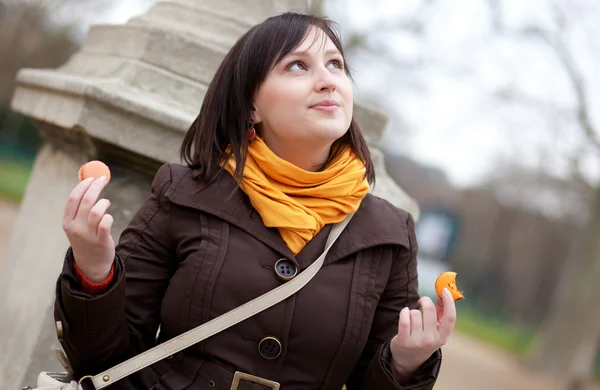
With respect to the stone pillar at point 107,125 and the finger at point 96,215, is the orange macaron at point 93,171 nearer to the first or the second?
the finger at point 96,215

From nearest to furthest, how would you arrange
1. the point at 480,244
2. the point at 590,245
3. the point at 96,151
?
1. the point at 96,151
2. the point at 590,245
3. the point at 480,244

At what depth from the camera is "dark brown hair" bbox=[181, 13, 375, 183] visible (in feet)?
6.36

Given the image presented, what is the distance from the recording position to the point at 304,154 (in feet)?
6.46

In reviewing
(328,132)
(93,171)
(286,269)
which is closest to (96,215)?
(93,171)

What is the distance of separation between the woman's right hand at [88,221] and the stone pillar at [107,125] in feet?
2.75

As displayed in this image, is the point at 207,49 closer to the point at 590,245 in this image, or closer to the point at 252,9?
the point at 252,9

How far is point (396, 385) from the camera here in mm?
1788

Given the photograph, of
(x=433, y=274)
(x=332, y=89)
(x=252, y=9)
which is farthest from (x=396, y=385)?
(x=433, y=274)

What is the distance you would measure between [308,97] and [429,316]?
23.6 inches

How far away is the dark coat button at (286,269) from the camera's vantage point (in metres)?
1.81

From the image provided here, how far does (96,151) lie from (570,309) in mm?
14058

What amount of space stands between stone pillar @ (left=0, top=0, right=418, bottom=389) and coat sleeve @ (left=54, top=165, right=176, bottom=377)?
553mm

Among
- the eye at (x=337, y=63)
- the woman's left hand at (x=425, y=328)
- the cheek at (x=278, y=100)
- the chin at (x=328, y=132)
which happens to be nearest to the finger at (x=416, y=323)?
the woman's left hand at (x=425, y=328)

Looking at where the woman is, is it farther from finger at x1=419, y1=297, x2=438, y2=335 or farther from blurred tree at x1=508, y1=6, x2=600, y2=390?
blurred tree at x1=508, y1=6, x2=600, y2=390
